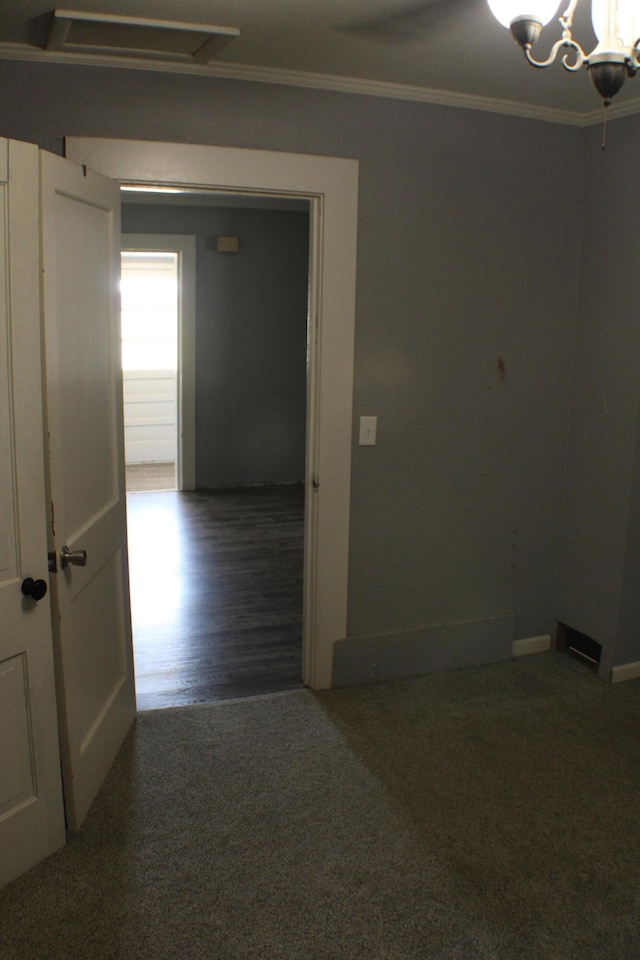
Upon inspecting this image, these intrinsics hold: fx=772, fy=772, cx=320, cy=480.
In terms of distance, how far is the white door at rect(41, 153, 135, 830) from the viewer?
7.15ft

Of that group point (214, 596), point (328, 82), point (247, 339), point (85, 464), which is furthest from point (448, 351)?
point (247, 339)

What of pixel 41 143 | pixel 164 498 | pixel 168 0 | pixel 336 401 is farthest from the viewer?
pixel 164 498

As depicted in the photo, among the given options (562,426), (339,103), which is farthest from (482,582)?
(339,103)

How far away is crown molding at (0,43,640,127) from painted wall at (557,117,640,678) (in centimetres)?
16

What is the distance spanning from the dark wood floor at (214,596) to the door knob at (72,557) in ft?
3.60

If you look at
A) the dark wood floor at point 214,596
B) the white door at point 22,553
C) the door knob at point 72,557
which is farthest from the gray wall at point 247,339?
the white door at point 22,553

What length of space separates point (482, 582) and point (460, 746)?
0.86 metres

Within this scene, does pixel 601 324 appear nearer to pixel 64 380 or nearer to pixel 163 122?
pixel 163 122

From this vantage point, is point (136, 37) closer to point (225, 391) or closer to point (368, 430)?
point (368, 430)

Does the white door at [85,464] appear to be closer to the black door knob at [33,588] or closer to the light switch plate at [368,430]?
the black door knob at [33,588]

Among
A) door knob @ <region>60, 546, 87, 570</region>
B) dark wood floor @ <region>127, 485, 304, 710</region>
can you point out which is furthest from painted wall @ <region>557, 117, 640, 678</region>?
door knob @ <region>60, 546, 87, 570</region>

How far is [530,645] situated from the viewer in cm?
369

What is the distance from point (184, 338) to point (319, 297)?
3.92 metres

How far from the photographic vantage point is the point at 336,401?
3088 mm
